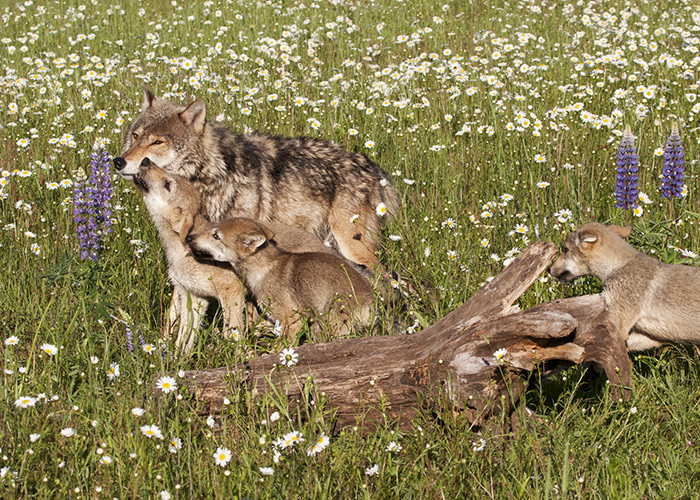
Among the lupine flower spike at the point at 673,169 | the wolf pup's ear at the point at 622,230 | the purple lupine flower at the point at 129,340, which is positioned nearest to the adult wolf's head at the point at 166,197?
the purple lupine flower at the point at 129,340

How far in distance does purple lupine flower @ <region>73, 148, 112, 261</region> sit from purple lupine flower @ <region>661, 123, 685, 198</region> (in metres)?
4.33

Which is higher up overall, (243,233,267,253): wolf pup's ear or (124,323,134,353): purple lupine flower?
(243,233,267,253): wolf pup's ear

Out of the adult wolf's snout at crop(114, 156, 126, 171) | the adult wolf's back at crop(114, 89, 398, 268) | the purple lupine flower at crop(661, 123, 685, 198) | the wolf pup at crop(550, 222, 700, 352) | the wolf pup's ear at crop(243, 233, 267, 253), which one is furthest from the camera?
the adult wolf's back at crop(114, 89, 398, 268)

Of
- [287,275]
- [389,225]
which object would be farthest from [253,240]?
[389,225]

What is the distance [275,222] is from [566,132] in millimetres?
3338

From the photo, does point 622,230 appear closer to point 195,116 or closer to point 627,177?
point 627,177

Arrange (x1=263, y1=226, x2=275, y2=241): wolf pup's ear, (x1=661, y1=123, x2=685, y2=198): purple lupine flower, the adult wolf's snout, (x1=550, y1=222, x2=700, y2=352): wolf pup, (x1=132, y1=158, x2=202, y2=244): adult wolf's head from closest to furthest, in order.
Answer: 1. (x1=550, y1=222, x2=700, y2=352): wolf pup
2. (x1=263, y1=226, x2=275, y2=241): wolf pup's ear
3. (x1=132, y1=158, x2=202, y2=244): adult wolf's head
4. (x1=661, y1=123, x2=685, y2=198): purple lupine flower
5. the adult wolf's snout

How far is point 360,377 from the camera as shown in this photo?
3.78 meters

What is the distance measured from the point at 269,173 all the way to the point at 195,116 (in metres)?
0.79

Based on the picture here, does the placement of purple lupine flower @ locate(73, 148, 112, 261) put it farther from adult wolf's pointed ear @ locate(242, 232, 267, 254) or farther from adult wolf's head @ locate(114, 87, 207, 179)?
adult wolf's pointed ear @ locate(242, 232, 267, 254)

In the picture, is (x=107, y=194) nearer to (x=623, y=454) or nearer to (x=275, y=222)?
(x=275, y=222)

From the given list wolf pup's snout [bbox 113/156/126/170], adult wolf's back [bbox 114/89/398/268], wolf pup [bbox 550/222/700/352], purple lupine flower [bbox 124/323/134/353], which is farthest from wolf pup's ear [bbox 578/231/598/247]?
wolf pup's snout [bbox 113/156/126/170]

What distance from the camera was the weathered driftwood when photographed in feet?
11.7

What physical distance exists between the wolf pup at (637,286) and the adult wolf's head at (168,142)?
10.2 feet
